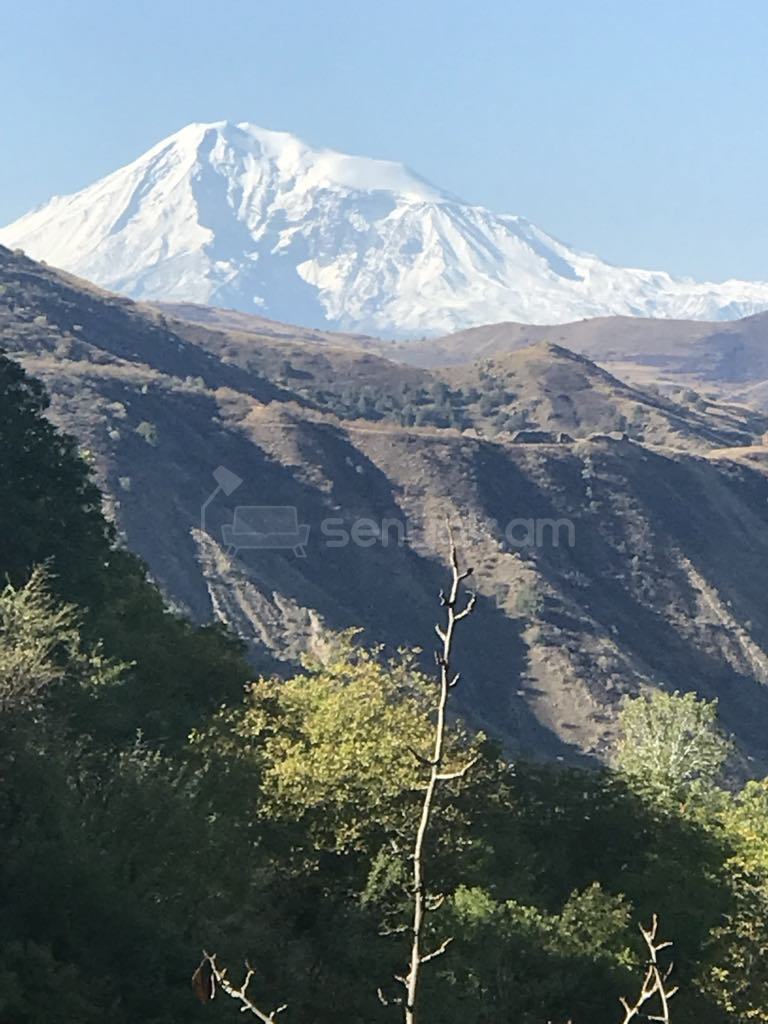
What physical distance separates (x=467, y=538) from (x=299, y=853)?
98.4m

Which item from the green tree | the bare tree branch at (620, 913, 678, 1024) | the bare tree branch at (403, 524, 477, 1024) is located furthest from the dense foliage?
the green tree

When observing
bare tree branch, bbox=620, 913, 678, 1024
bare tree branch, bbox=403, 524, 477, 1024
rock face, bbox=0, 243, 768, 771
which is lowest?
rock face, bbox=0, 243, 768, 771

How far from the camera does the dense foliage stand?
62.2 ft

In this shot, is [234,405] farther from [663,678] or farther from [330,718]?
[330,718]

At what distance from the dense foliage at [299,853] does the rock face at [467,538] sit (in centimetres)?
5480

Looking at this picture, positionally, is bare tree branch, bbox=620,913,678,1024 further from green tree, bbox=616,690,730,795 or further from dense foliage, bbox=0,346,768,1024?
green tree, bbox=616,690,730,795

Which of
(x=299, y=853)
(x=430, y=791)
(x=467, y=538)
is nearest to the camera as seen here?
(x=430, y=791)

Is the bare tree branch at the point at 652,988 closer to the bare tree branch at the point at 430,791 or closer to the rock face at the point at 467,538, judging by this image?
the bare tree branch at the point at 430,791

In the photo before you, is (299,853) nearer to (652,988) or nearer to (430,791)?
(652,988)

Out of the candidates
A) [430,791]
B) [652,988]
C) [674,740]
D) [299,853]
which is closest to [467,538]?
[674,740]

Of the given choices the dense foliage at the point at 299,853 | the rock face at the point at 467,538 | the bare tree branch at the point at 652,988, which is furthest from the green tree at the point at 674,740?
the bare tree branch at the point at 652,988

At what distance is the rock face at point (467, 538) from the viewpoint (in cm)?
10256

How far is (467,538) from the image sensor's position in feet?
402

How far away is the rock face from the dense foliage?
5480 centimetres
